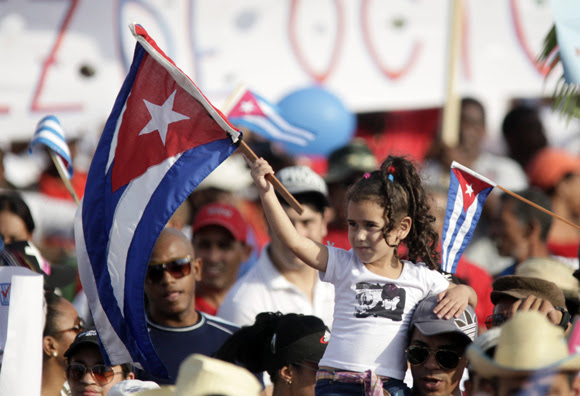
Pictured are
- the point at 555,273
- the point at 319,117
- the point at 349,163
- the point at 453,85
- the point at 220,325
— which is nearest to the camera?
the point at 555,273

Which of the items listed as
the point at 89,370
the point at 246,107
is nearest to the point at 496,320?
the point at 89,370

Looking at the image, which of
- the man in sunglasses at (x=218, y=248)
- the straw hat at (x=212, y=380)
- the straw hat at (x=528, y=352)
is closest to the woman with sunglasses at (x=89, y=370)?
the straw hat at (x=212, y=380)

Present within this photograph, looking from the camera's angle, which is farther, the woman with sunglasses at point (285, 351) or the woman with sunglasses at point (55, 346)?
the woman with sunglasses at point (55, 346)

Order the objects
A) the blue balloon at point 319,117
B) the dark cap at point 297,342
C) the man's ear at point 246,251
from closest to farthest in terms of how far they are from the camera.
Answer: the dark cap at point 297,342 < the man's ear at point 246,251 < the blue balloon at point 319,117

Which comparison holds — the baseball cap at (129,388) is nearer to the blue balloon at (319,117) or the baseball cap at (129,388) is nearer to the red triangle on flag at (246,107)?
the red triangle on flag at (246,107)

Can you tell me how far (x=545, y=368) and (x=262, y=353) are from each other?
76.2 inches

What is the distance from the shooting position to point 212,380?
3281 mm

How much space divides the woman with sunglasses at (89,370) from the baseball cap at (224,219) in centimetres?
185

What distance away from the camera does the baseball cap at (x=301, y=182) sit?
6.15m

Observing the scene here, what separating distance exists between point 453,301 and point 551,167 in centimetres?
495

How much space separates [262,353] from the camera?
15.9ft

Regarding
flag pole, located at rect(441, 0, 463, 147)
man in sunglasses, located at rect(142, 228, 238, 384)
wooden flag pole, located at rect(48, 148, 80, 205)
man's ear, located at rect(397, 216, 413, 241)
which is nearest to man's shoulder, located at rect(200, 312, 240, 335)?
man in sunglasses, located at rect(142, 228, 238, 384)

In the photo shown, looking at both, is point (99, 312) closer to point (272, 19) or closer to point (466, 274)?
point (466, 274)

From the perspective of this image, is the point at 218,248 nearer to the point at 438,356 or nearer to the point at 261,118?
the point at 261,118
